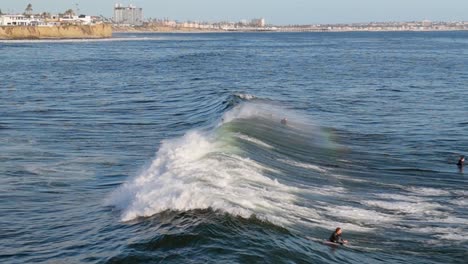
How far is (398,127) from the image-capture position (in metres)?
43.7

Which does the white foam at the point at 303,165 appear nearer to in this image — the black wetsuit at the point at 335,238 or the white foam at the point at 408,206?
the white foam at the point at 408,206

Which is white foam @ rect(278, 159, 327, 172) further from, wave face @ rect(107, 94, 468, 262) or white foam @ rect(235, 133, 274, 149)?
white foam @ rect(235, 133, 274, 149)

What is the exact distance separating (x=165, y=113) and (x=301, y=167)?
67.6 feet

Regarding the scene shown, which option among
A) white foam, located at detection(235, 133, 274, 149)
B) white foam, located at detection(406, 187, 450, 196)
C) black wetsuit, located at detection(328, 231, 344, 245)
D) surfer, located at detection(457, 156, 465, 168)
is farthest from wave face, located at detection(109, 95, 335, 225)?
surfer, located at detection(457, 156, 465, 168)

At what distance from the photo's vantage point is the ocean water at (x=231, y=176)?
19.2 meters

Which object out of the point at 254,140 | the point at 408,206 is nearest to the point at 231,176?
the point at 408,206

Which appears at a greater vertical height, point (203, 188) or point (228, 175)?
point (203, 188)

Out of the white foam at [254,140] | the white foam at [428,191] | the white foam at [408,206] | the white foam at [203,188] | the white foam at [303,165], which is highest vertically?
the white foam at [203,188]

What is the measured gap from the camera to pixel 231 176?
2547 centimetres

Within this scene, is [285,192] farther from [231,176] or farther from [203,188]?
[203,188]

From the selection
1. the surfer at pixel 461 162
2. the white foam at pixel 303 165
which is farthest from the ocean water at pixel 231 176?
the surfer at pixel 461 162

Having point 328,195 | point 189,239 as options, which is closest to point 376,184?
point 328,195

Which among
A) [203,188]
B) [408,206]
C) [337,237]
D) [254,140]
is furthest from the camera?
[254,140]

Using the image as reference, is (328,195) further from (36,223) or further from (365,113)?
(365,113)
